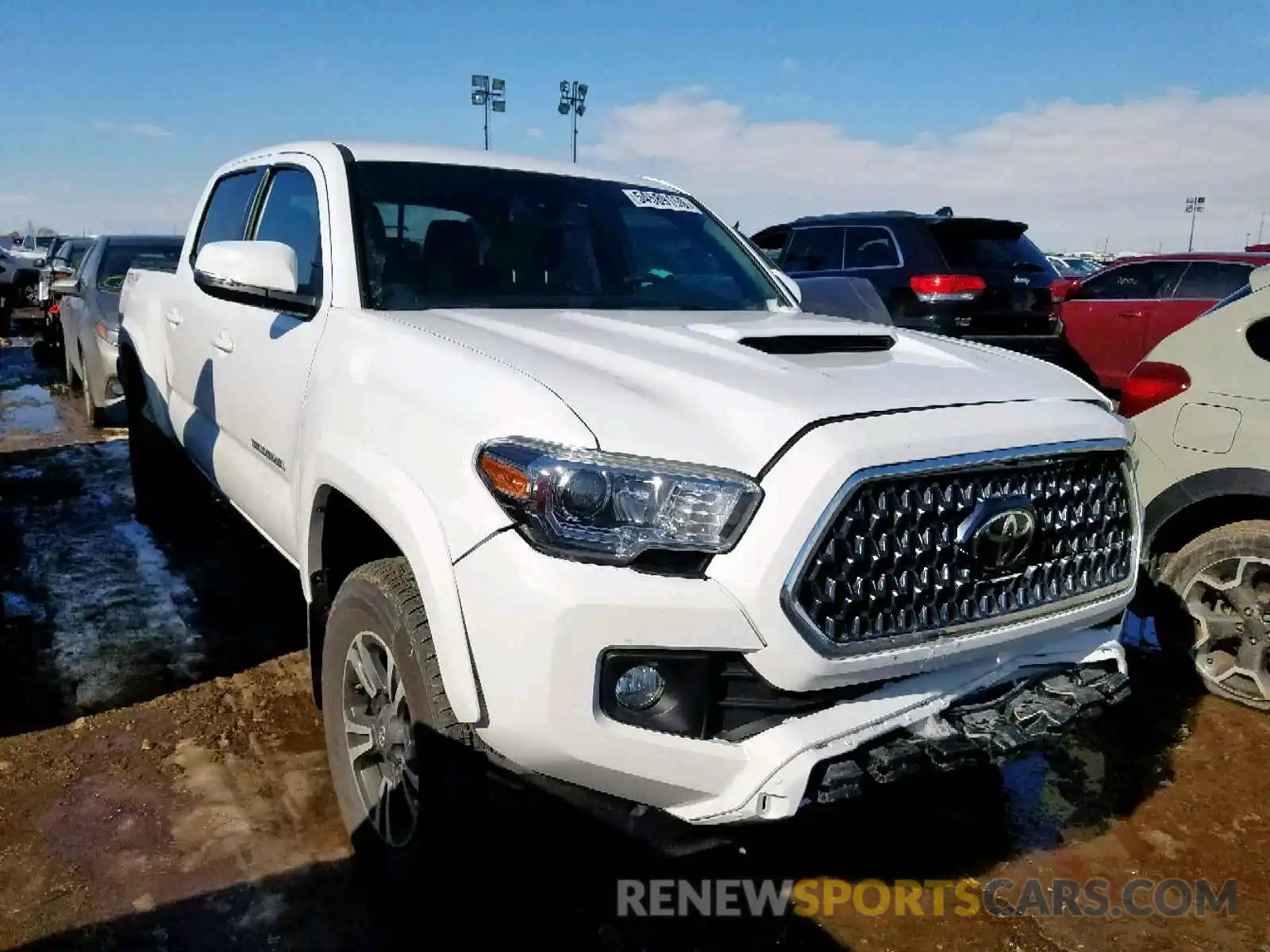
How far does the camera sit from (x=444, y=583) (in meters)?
2.12

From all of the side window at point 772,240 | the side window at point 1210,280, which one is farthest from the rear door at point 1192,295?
the side window at point 772,240

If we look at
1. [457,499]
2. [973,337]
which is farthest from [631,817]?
[973,337]

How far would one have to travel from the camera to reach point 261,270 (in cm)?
300

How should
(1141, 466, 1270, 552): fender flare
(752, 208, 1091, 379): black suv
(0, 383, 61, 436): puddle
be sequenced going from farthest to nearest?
(0, 383, 61, 436): puddle, (752, 208, 1091, 379): black suv, (1141, 466, 1270, 552): fender flare

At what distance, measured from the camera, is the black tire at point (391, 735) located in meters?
2.21

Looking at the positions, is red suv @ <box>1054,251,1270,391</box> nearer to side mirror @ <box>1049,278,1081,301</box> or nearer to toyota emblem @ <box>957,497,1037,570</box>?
side mirror @ <box>1049,278,1081,301</box>

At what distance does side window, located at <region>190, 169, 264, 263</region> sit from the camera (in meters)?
4.28

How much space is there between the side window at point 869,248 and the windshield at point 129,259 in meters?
5.89

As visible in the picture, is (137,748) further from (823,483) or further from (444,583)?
(823,483)

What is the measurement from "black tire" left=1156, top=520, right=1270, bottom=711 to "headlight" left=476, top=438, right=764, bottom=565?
270 cm

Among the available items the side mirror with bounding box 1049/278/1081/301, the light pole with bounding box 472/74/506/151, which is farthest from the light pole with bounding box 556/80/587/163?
the side mirror with bounding box 1049/278/1081/301

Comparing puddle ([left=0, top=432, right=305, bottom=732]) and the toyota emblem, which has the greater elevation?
the toyota emblem

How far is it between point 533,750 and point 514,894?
830 mm

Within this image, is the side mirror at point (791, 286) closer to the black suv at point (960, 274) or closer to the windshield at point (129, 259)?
the black suv at point (960, 274)
